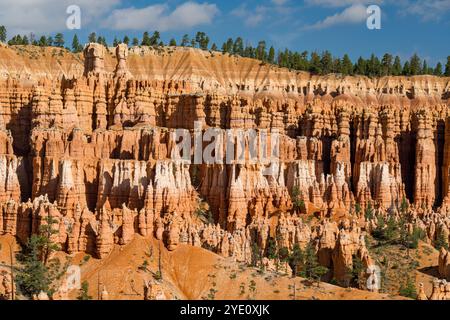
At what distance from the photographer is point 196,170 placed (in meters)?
91.4

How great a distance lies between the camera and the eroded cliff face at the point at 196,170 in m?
69.6

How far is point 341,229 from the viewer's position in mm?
76312

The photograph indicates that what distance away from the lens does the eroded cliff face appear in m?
69.6

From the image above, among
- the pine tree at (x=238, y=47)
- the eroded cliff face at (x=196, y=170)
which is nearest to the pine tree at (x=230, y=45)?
the pine tree at (x=238, y=47)

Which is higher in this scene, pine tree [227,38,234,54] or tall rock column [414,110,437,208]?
pine tree [227,38,234,54]

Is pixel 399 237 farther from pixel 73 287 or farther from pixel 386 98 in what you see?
pixel 386 98

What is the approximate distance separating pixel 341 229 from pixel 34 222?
32766 millimetres

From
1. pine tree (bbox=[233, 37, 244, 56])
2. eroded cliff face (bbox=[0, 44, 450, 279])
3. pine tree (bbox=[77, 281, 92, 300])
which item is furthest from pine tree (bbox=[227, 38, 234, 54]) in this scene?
pine tree (bbox=[77, 281, 92, 300])

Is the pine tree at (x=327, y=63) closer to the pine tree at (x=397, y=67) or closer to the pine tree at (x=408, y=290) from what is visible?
the pine tree at (x=397, y=67)

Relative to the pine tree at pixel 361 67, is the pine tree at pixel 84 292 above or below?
below

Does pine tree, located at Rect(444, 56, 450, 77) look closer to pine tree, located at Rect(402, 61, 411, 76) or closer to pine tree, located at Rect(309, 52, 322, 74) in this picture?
pine tree, located at Rect(402, 61, 411, 76)

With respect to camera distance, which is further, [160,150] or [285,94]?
[285,94]

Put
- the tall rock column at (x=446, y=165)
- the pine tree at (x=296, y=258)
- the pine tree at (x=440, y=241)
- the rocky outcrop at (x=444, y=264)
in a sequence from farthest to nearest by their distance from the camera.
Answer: the tall rock column at (x=446, y=165), the pine tree at (x=440, y=241), the pine tree at (x=296, y=258), the rocky outcrop at (x=444, y=264)
